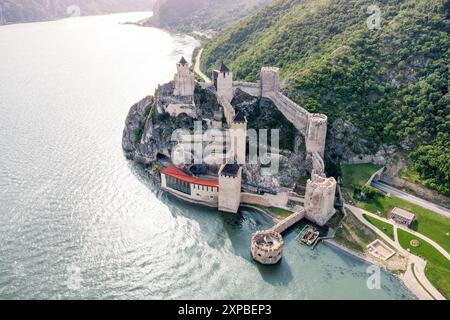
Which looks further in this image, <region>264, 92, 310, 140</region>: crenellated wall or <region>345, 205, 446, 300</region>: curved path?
<region>264, 92, 310, 140</region>: crenellated wall

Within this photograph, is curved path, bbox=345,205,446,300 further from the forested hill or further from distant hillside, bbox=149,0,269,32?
distant hillside, bbox=149,0,269,32

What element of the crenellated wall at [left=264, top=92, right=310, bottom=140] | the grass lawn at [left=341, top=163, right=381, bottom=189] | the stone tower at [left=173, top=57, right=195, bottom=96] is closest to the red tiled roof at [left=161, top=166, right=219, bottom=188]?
the stone tower at [left=173, top=57, right=195, bottom=96]

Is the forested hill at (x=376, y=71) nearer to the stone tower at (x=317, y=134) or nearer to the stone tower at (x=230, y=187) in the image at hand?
the stone tower at (x=317, y=134)

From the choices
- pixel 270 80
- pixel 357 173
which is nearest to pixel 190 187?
pixel 270 80

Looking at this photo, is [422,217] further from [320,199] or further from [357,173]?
[320,199]

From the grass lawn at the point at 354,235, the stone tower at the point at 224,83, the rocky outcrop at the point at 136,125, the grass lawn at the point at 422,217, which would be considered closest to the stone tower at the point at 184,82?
the stone tower at the point at 224,83
